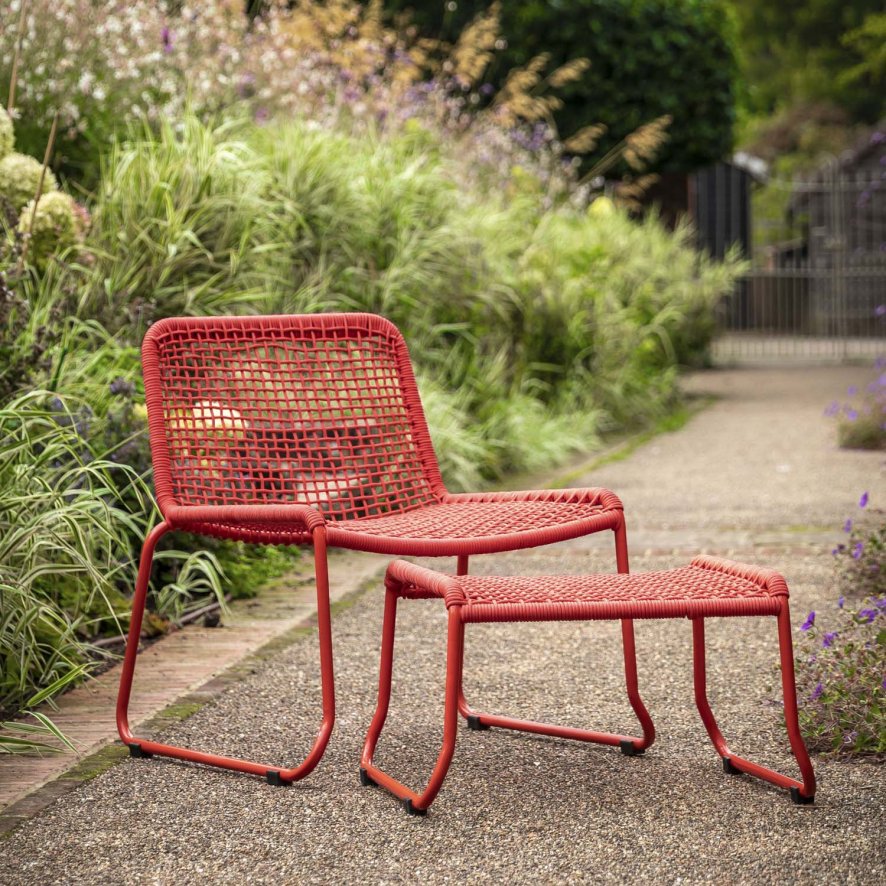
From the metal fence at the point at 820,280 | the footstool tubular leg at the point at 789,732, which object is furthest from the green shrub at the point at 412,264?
the metal fence at the point at 820,280

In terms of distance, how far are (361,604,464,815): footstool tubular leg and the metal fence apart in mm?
14926

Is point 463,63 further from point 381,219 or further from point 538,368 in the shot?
point 381,219

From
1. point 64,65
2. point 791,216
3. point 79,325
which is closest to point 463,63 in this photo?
point 64,65

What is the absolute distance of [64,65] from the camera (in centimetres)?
609

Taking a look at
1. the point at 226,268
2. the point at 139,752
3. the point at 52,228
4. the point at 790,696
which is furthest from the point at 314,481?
the point at 226,268

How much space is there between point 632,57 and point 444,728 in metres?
16.0

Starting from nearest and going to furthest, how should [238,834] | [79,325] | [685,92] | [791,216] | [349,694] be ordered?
[238,834], [349,694], [79,325], [685,92], [791,216]

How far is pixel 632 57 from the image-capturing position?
17.7 metres

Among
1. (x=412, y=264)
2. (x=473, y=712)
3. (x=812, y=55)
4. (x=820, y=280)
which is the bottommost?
(x=820, y=280)

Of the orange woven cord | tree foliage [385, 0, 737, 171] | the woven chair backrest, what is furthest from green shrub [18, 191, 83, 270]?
tree foliage [385, 0, 737, 171]

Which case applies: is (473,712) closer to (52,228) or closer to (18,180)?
(52,228)

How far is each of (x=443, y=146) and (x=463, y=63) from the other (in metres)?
1.19

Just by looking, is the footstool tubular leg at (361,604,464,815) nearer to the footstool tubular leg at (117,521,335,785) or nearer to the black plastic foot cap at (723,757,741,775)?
the footstool tubular leg at (117,521,335,785)

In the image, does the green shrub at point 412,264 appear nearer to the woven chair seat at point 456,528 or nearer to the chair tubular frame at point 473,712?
the woven chair seat at point 456,528
